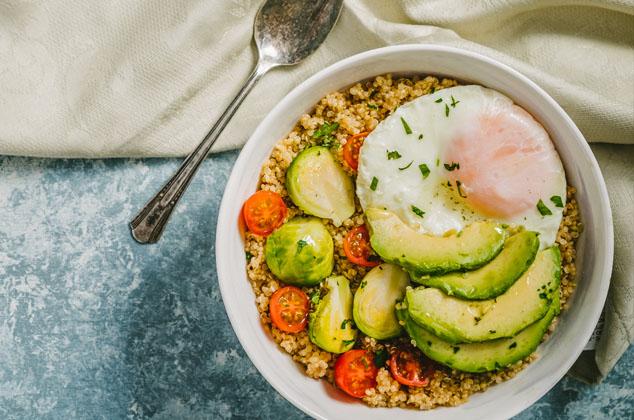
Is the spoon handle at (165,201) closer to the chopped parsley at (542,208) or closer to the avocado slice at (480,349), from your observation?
Result: the avocado slice at (480,349)

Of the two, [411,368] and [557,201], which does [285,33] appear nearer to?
[557,201]

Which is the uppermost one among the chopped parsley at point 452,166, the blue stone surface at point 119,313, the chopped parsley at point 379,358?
the chopped parsley at point 452,166

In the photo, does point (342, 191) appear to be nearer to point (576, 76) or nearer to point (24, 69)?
point (576, 76)

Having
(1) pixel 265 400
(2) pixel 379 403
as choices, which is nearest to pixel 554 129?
(2) pixel 379 403

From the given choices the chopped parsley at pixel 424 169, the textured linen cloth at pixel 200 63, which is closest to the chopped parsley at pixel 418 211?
the chopped parsley at pixel 424 169

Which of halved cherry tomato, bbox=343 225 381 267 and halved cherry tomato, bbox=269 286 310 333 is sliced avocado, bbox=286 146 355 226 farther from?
halved cherry tomato, bbox=269 286 310 333

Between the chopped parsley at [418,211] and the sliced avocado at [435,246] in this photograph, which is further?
the chopped parsley at [418,211]
